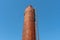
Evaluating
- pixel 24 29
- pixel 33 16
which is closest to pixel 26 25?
pixel 24 29

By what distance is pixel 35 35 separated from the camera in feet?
39.3

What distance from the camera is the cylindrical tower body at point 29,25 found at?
38.4 ft

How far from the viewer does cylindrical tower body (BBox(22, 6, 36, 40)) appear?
11.7 m

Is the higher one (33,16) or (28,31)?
(33,16)

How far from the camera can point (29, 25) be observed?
1227 cm

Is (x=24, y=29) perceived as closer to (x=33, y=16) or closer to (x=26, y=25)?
(x=26, y=25)

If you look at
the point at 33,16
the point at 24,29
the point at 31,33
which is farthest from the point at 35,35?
the point at 33,16

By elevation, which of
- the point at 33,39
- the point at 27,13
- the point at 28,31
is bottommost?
the point at 33,39

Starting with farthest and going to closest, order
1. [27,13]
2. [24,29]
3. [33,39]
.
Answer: [27,13]
[24,29]
[33,39]

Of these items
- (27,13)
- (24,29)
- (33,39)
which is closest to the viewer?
(33,39)

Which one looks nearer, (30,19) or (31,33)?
(31,33)

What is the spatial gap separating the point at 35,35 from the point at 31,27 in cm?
89

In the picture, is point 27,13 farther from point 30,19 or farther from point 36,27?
point 36,27

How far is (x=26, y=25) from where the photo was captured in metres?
12.4
